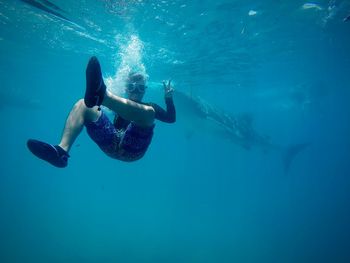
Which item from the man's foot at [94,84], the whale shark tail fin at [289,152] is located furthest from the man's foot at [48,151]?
the whale shark tail fin at [289,152]

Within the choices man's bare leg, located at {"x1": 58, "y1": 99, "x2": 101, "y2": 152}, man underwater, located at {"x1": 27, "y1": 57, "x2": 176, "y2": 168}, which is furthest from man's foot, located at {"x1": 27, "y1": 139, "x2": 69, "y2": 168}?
man's bare leg, located at {"x1": 58, "y1": 99, "x2": 101, "y2": 152}

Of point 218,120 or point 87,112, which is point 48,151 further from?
point 218,120

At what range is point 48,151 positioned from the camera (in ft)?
14.2

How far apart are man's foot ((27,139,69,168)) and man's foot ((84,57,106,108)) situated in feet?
3.21

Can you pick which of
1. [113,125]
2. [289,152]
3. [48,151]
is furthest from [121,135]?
[289,152]

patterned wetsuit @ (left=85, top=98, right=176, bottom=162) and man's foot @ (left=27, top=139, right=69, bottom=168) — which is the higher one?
patterned wetsuit @ (left=85, top=98, right=176, bottom=162)

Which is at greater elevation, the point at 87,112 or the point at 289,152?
the point at 289,152

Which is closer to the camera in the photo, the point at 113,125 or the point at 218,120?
the point at 113,125

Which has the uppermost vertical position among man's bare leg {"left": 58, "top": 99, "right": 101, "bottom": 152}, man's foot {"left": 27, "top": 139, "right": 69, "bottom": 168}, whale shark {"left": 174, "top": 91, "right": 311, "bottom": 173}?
whale shark {"left": 174, "top": 91, "right": 311, "bottom": 173}

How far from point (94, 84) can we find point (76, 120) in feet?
3.99

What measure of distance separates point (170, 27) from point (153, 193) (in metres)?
34.7

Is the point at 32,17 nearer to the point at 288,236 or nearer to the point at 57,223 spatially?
the point at 57,223

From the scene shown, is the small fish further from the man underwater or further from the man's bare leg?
the man's bare leg

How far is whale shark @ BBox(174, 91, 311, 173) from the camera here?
22484mm
